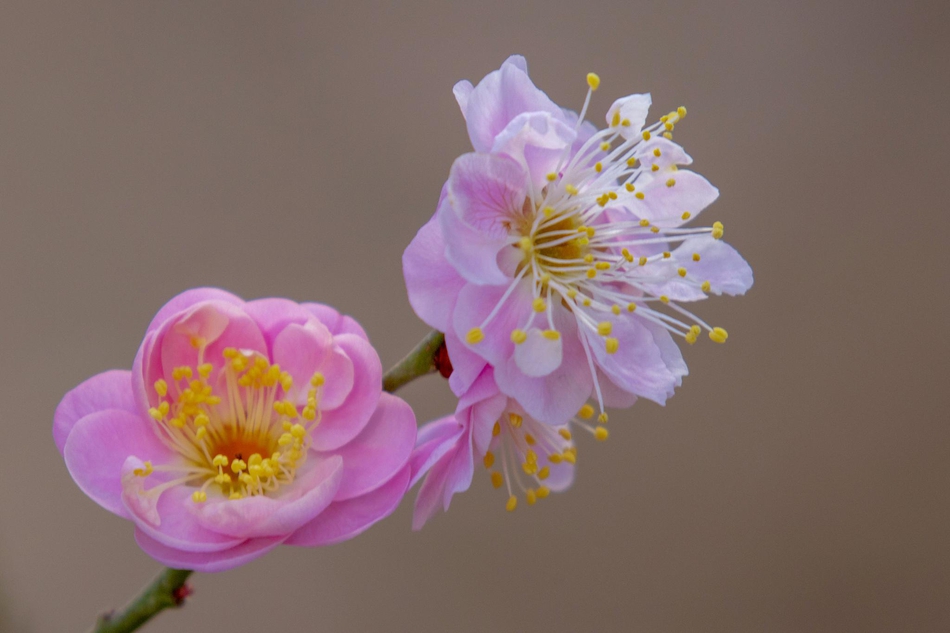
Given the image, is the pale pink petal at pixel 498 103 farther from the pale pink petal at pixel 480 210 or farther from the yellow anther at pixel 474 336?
the yellow anther at pixel 474 336

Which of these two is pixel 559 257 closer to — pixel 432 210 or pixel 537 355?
pixel 537 355

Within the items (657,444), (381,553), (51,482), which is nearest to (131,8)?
(51,482)

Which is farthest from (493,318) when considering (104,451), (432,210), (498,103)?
(432,210)

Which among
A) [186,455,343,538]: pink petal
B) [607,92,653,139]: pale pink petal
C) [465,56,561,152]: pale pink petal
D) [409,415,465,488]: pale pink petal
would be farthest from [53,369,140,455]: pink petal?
[607,92,653,139]: pale pink petal

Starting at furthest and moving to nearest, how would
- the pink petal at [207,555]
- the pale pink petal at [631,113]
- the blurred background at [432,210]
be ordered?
the blurred background at [432,210] → the pale pink petal at [631,113] → the pink petal at [207,555]

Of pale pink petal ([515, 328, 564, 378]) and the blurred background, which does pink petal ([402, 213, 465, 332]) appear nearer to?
pale pink petal ([515, 328, 564, 378])

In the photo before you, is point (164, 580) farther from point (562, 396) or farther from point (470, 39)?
point (470, 39)

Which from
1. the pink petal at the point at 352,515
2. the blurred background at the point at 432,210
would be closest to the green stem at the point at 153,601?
the pink petal at the point at 352,515
